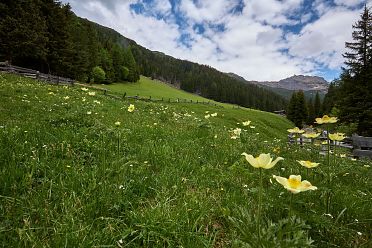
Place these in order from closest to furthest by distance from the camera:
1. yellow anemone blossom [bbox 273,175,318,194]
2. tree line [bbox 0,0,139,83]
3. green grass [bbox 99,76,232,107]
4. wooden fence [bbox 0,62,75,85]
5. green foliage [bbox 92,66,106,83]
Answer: yellow anemone blossom [bbox 273,175,318,194]
wooden fence [bbox 0,62,75,85]
tree line [bbox 0,0,139,83]
green foliage [bbox 92,66,106,83]
green grass [bbox 99,76,232,107]

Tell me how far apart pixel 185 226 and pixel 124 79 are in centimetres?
10980

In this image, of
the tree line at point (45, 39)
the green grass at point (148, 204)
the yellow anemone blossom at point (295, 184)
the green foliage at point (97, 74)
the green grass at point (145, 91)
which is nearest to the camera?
the yellow anemone blossom at point (295, 184)

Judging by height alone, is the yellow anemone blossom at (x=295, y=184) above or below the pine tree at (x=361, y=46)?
below

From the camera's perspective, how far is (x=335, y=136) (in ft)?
13.9

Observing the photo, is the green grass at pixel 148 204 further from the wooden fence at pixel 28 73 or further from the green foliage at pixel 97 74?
the green foliage at pixel 97 74

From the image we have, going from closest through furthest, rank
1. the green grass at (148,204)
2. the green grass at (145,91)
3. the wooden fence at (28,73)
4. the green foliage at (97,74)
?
→ the green grass at (148,204)
the wooden fence at (28,73)
the green foliage at (97,74)
the green grass at (145,91)

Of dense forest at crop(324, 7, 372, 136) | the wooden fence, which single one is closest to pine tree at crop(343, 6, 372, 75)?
dense forest at crop(324, 7, 372, 136)

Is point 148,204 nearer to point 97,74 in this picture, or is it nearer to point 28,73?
point 28,73

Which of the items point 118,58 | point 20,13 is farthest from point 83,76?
point 118,58

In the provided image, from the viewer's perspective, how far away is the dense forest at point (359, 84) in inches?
1443

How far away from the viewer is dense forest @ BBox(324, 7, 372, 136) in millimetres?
36656

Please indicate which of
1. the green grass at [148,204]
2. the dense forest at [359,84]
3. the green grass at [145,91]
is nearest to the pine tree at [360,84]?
the dense forest at [359,84]

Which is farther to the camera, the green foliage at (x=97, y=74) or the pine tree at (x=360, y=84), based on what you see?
the green foliage at (x=97, y=74)

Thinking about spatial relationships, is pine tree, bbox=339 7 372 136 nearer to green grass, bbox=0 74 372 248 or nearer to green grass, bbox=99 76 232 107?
green grass, bbox=0 74 372 248
